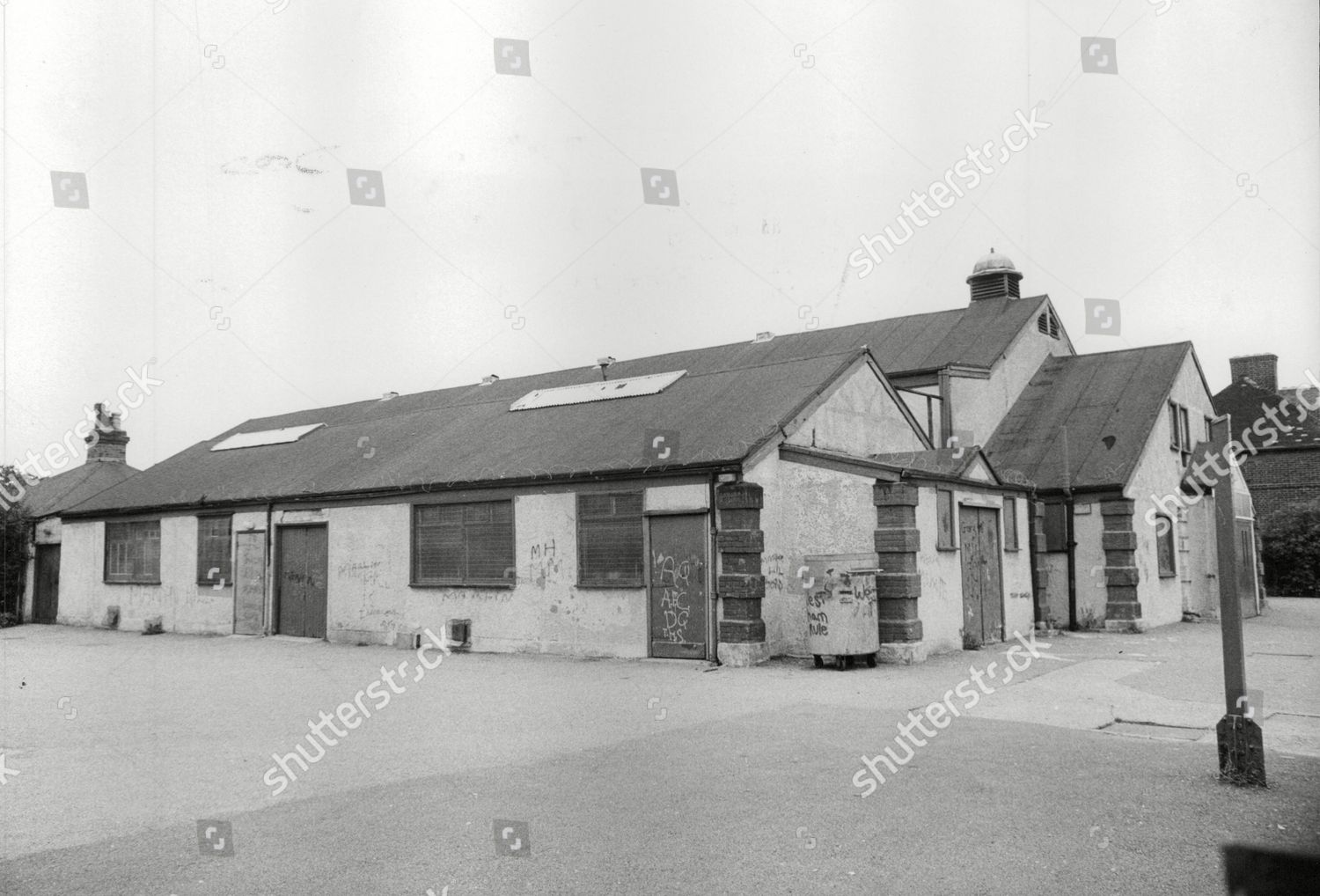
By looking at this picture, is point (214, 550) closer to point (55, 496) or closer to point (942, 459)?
point (55, 496)

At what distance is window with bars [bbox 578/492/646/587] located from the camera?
609 inches

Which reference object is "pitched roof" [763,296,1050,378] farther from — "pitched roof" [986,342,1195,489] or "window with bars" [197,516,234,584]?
"window with bars" [197,516,234,584]

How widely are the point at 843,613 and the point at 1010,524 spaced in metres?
6.52

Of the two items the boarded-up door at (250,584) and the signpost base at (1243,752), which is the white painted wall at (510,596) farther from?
the signpost base at (1243,752)

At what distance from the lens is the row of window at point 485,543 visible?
15602 mm

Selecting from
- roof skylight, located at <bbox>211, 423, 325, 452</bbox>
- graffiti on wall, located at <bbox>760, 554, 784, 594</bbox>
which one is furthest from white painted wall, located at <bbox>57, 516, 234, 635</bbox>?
graffiti on wall, located at <bbox>760, 554, 784, 594</bbox>

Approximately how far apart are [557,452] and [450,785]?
1089 cm

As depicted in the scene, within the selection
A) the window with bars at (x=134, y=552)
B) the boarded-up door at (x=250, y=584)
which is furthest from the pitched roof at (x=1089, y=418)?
the window with bars at (x=134, y=552)

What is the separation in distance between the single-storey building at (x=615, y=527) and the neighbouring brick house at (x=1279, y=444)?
865 inches

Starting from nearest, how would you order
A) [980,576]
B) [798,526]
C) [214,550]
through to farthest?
[798,526], [980,576], [214,550]

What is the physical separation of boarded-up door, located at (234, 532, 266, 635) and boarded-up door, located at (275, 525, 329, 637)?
527 mm

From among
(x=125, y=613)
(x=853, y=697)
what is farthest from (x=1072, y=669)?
(x=125, y=613)

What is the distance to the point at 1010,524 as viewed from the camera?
728 inches

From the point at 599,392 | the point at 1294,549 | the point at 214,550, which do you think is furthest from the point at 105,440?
the point at 1294,549
